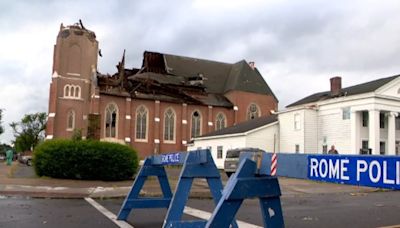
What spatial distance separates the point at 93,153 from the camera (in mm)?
20562

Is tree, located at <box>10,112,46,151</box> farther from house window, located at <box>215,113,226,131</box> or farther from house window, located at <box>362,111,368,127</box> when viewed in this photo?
house window, located at <box>362,111,368,127</box>

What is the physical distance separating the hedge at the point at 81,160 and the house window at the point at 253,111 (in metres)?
42.9

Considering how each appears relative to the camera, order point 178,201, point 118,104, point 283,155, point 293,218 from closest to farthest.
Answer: point 283,155
point 178,201
point 293,218
point 118,104

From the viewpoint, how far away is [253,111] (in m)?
63.8

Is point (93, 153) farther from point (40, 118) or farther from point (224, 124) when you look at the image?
point (40, 118)

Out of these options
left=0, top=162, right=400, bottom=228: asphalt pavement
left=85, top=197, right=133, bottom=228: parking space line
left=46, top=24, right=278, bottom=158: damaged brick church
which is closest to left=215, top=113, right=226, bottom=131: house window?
left=46, top=24, right=278, bottom=158: damaged brick church

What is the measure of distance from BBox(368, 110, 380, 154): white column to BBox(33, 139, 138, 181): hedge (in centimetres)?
2231

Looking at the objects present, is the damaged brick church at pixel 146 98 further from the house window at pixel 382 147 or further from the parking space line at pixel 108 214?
the parking space line at pixel 108 214

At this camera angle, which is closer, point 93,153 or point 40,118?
point 93,153

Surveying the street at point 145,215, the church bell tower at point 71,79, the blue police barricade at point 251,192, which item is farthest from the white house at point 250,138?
the blue police barricade at point 251,192

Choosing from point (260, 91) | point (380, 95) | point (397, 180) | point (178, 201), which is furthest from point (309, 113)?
point (397, 180)

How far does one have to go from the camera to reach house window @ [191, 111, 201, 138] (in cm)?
5800

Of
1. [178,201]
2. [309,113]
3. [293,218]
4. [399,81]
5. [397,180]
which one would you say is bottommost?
[293,218]

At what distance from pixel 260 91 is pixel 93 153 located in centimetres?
4763
